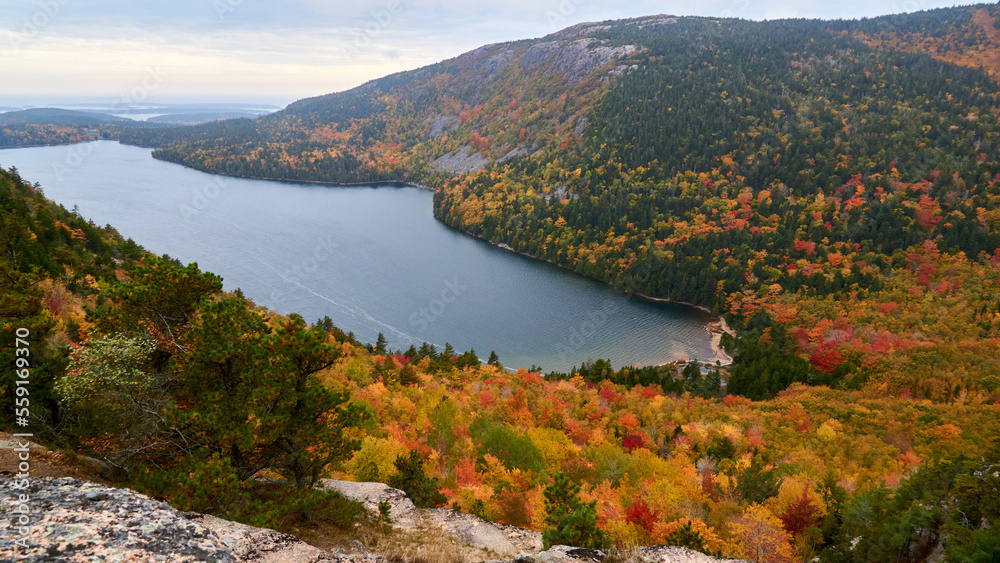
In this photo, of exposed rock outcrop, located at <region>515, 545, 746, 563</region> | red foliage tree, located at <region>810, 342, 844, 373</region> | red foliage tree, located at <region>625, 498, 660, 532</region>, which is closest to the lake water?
red foliage tree, located at <region>810, 342, 844, 373</region>

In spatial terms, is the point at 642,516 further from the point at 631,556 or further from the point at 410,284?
the point at 410,284

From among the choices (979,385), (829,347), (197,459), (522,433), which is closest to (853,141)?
(829,347)

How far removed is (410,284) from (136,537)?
98390 mm

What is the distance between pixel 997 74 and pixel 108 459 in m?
296

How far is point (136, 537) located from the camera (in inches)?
353

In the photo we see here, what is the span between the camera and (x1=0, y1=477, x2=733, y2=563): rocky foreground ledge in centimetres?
822

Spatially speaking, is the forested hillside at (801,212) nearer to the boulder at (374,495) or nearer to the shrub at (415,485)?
the shrub at (415,485)

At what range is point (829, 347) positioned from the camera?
242 ft

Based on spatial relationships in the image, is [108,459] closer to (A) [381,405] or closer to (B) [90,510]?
(B) [90,510]

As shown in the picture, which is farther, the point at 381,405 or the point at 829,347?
the point at 829,347

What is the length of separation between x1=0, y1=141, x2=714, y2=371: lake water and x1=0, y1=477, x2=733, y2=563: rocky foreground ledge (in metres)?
67.5

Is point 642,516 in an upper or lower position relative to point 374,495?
lower

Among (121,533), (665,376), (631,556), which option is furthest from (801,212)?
(121,533)

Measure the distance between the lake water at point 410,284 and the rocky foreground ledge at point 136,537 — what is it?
67.5 m
